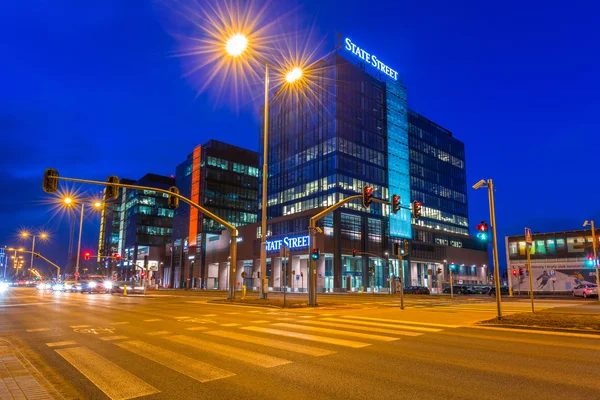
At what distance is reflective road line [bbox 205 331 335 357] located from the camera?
875cm

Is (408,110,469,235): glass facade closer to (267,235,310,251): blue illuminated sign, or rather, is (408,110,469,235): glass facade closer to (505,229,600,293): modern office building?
(267,235,310,251): blue illuminated sign

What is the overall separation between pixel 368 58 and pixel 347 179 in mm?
28284

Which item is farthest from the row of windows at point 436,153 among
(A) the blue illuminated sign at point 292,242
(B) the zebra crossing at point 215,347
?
(B) the zebra crossing at point 215,347

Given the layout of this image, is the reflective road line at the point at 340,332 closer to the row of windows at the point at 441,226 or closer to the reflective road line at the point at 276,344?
the reflective road line at the point at 276,344

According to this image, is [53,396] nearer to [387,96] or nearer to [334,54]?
[334,54]

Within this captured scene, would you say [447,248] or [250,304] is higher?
[447,248]

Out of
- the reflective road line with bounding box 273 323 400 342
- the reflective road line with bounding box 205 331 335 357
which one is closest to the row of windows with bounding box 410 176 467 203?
the reflective road line with bounding box 273 323 400 342

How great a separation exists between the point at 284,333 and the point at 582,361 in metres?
7.16

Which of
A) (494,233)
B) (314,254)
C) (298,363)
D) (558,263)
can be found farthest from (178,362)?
(558,263)

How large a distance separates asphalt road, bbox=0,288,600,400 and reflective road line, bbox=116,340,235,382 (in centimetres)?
2

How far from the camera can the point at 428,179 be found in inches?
3875

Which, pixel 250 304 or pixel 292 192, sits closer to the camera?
pixel 250 304

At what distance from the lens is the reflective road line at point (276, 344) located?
875 centimetres

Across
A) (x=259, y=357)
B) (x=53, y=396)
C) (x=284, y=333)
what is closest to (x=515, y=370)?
(x=259, y=357)
